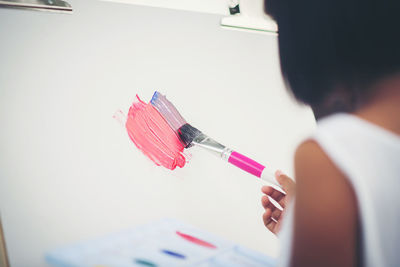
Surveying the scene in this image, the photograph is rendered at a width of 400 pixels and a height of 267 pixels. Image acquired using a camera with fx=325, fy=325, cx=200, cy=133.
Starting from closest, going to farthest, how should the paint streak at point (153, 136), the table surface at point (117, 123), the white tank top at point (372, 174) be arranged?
the white tank top at point (372, 174) < the table surface at point (117, 123) < the paint streak at point (153, 136)

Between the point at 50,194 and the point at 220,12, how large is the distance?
505mm

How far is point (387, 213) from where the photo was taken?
1.20 ft

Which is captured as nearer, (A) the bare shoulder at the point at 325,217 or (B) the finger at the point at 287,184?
(A) the bare shoulder at the point at 325,217

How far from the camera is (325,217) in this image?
0.36 metres

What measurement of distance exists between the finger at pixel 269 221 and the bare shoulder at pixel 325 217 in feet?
1.07

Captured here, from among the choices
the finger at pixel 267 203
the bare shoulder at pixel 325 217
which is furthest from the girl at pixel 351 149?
the finger at pixel 267 203

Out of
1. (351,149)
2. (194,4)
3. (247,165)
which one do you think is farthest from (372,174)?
(194,4)

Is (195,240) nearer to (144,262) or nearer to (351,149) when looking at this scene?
(144,262)

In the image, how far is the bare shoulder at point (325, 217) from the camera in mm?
359

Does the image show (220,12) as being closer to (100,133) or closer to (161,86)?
(161,86)

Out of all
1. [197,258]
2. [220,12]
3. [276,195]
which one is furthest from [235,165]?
[220,12]

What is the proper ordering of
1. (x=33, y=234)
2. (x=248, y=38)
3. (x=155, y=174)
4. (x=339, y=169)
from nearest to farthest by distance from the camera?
(x=339, y=169) < (x=33, y=234) < (x=155, y=174) < (x=248, y=38)

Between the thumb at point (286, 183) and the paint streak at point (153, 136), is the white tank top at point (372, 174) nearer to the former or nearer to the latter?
the thumb at point (286, 183)

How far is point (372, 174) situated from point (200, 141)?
378mm
